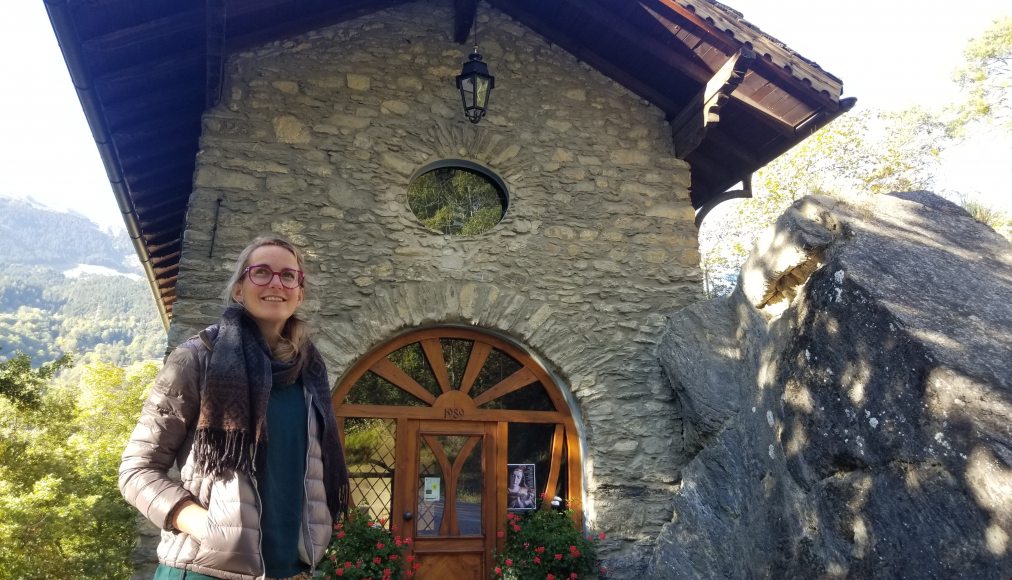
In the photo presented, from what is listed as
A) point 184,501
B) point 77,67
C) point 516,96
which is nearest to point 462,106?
point 516,96

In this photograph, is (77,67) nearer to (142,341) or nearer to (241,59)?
(241,59)

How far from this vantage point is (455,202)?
5.73 meters

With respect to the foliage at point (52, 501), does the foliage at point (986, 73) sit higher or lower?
higher

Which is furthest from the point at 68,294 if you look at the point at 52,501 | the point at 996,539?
the point at 996,539

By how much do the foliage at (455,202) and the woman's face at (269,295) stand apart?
12.3 feet

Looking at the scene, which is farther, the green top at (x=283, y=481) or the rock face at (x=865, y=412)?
the rock face at (x=865, y=412)

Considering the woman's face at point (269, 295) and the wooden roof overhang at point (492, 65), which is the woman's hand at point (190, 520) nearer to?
the woman's face at point (269, 295)

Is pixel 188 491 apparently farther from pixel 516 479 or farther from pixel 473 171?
pixel 473 171

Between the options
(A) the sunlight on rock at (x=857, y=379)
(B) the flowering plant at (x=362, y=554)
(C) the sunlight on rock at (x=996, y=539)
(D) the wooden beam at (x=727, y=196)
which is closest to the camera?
(C) the sunlight on rock at (x=996, y=539)

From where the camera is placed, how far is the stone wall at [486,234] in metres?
5.07

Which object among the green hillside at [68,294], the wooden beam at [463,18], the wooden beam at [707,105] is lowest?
the wooden beam at [707,105]

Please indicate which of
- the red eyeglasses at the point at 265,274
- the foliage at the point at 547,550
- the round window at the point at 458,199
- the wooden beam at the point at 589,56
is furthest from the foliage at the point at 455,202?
the red eyeglasses at the point at 265,274

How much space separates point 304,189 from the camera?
5.20 m

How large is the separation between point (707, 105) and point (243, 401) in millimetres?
5066
